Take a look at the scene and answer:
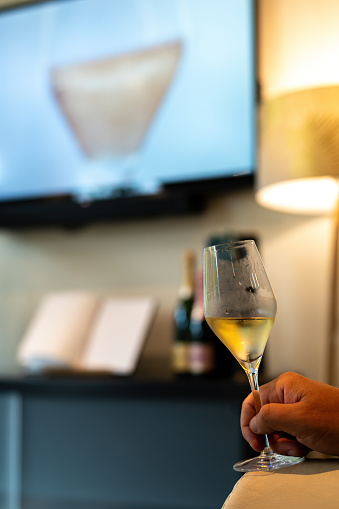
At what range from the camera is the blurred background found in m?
1.82

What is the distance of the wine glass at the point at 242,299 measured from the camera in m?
0.57

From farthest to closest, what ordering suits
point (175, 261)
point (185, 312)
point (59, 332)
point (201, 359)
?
point (175, 261) < point (59, 332) < point (185, 312) < point (201, 359)

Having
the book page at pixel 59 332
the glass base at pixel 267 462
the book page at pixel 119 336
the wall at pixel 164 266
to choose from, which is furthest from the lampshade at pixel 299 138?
the glass base at pixel 267 462

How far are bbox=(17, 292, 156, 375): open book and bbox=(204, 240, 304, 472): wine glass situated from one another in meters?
1.12

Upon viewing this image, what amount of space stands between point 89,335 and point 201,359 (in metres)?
0.48

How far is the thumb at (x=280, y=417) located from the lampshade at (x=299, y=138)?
0.90m

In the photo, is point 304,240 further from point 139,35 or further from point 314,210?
point 139,35

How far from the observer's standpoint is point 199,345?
62.3 inches

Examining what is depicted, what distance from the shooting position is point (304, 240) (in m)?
1.84

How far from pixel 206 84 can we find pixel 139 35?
0.34 m

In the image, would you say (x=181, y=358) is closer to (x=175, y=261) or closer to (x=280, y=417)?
(x=175, y=261)

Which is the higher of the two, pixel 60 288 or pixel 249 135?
pixel 249 135

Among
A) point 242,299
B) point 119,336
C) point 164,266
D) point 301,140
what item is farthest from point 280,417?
point 164,266

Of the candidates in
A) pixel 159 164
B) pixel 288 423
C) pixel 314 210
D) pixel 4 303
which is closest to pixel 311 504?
pixel 288 423
